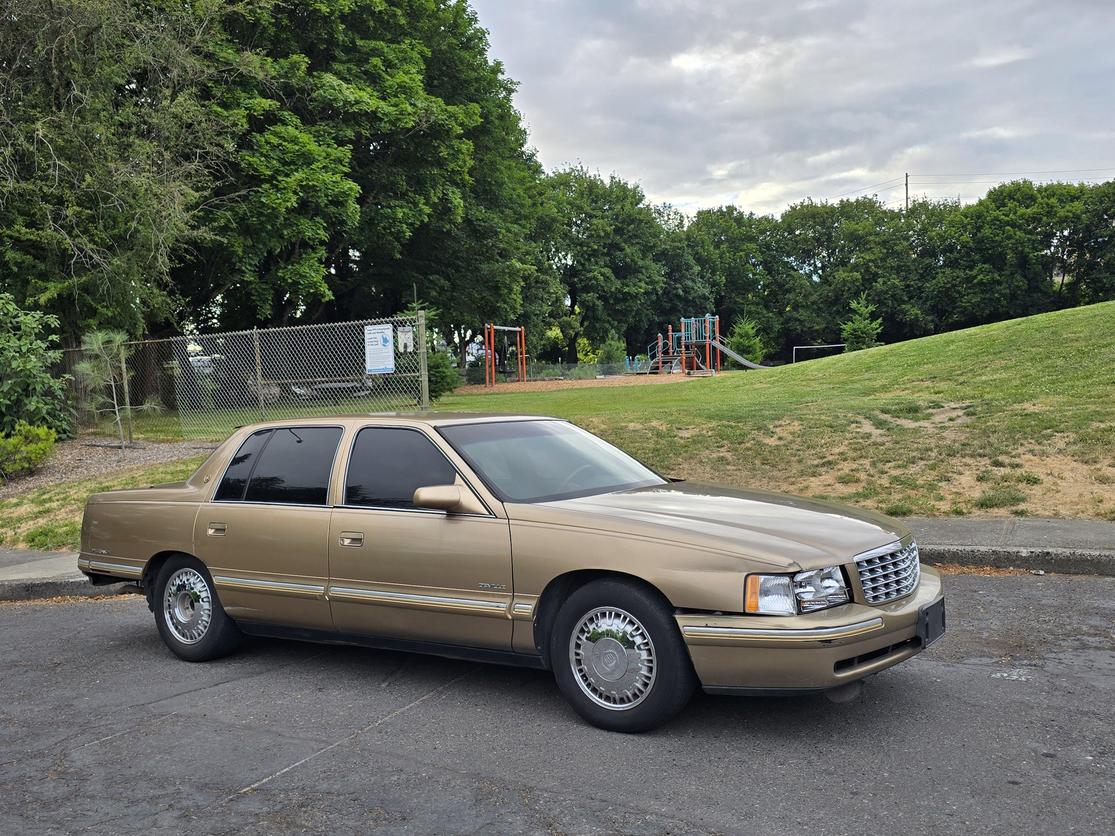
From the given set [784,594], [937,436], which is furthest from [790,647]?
[937,436]

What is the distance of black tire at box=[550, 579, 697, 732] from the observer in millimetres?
4180

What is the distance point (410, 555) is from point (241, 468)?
1690 millimetres

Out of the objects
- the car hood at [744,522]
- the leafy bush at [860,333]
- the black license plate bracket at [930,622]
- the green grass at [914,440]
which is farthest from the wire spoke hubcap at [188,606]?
the leafy bush at [860,333]

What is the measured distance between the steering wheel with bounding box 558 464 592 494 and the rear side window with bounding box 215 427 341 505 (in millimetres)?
1403

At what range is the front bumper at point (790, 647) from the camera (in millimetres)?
3967

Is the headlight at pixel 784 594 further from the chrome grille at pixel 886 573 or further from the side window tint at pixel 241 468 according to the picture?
the side window tint at pixel 241 468

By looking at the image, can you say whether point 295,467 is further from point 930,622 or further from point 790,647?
point 930,622

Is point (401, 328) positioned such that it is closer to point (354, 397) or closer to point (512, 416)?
point (354, 397)

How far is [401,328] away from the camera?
1294cm

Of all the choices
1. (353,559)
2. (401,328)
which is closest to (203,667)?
(353,559)

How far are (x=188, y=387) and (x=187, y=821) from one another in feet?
48.4

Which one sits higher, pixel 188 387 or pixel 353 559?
pixel 188 387

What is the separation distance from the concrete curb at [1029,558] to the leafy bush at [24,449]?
13474 millimetres

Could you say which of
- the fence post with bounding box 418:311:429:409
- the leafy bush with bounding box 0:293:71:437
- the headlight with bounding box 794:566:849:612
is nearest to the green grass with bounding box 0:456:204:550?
the leafy bush with bounding box 0:293:71:437
